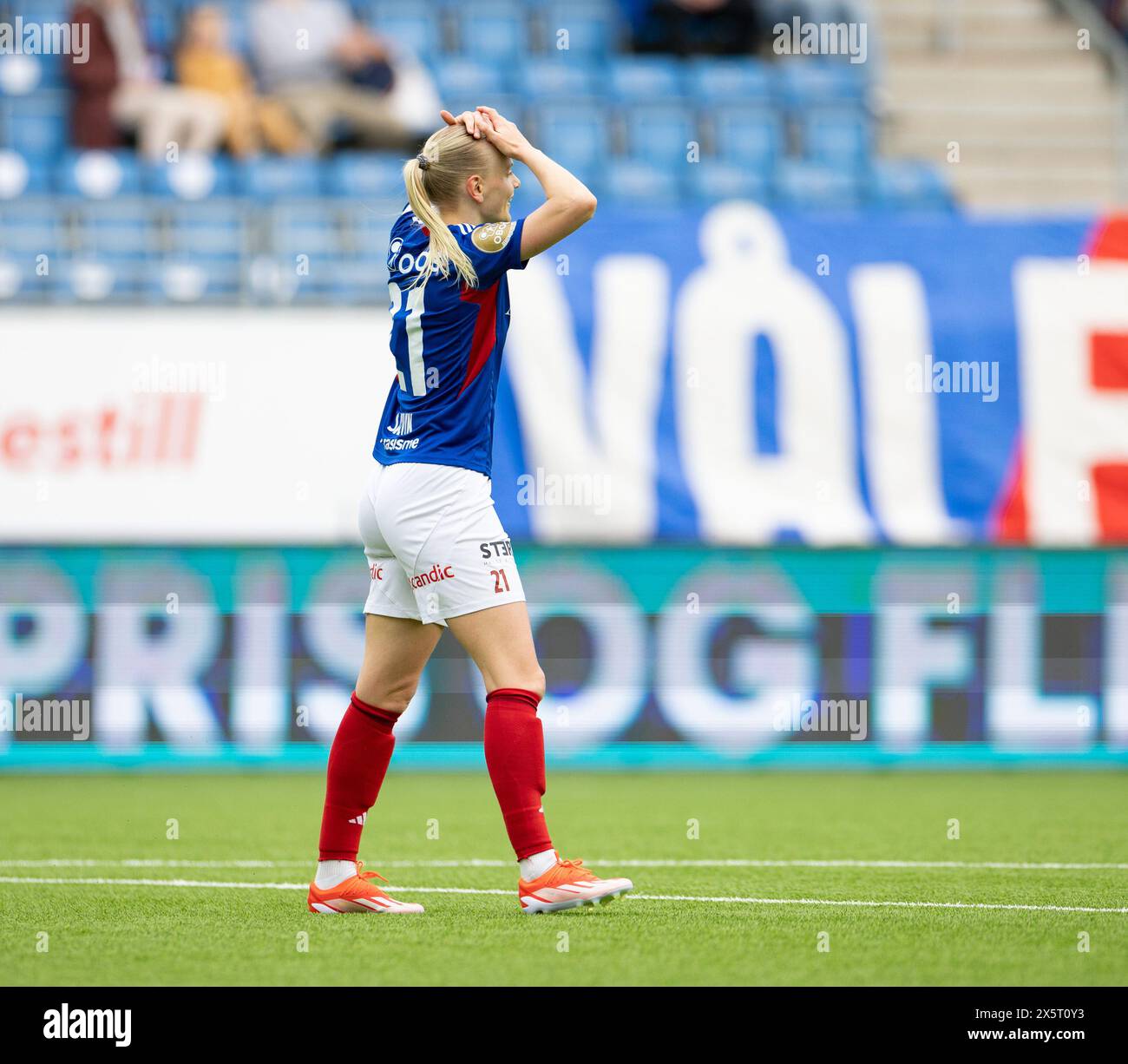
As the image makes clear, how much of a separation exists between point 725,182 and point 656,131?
2.76ft

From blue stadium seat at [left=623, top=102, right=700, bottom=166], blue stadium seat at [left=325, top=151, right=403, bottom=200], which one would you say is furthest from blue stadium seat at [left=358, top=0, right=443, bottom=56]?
blue stadium seat at [left=325, top=151, right=403, bottom=200]

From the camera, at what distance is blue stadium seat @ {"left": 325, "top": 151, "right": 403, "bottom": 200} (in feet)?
41.5

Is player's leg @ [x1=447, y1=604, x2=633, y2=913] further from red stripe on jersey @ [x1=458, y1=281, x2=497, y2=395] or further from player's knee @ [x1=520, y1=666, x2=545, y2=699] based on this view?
red stripe on jersey @ [x1=458, y1=281, x2=497, y2=395]

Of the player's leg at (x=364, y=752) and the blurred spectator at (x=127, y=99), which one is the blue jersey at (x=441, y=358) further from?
the blurred spectator at (x=127, y=99)

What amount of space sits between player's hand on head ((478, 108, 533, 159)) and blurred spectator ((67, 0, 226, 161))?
8449mm

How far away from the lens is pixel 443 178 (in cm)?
478

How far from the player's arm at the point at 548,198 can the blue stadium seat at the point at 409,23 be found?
10.1 metres

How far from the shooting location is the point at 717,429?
1095cm

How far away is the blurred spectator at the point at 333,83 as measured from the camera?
A: 13102 millimetres

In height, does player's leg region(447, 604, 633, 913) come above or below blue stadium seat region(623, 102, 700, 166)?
below

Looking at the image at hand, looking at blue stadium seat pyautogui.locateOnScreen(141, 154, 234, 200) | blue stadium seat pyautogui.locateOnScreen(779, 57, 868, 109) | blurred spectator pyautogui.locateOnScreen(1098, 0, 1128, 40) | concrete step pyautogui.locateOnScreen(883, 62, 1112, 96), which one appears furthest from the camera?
blurred spectator pyautogui.locateOnScreen(1098, 0, 1128, 40)

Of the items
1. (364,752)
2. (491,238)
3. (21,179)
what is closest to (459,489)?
(491,238)

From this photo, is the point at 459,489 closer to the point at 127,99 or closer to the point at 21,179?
the point at 21,179

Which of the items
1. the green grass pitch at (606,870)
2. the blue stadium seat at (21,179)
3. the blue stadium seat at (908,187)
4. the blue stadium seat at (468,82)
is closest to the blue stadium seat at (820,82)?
the blue stadium seat at (908,187)
